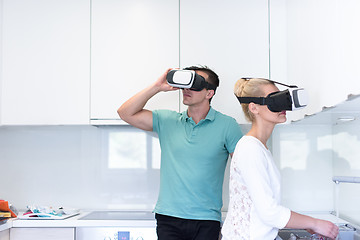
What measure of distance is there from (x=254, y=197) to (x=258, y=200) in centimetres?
2

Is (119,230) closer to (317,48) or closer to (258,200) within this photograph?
(258,200)

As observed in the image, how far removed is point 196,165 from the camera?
2.09 metres

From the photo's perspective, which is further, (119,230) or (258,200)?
(119,230)

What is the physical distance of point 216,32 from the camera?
8.16 ft

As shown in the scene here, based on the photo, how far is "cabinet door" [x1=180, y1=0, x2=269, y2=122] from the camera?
2.46 metres

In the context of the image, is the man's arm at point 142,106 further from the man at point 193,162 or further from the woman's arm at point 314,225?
the woman's arm at point 314,225

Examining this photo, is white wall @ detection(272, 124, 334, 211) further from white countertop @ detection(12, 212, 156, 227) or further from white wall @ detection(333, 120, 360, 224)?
white countertop @ detection(12, 212, 156, 227)

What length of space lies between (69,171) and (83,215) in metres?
0.38

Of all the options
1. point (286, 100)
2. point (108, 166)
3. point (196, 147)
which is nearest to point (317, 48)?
point (286, 100)

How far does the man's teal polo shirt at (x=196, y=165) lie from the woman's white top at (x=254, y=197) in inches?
19.4

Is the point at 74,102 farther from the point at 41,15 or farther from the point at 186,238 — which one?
the point at 186,238

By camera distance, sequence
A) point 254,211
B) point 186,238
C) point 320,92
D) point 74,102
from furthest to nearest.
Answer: point 74,102
point 186,238
point 320,92
point 254,211

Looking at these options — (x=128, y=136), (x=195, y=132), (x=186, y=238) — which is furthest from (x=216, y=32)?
(x=186, y=238)

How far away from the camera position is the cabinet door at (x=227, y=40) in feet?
8.06
